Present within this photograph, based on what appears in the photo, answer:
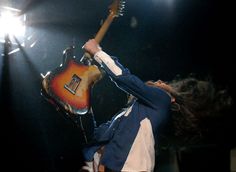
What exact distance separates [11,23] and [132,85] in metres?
2.17

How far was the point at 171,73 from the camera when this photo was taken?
14.5ft

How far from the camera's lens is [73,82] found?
88.7 inches

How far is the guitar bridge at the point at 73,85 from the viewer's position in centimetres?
223

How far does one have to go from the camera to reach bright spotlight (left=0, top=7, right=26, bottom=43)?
3.47 m

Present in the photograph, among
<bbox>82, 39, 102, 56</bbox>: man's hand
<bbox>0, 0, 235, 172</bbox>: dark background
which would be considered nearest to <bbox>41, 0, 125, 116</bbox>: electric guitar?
<bbox>82, 39, 102, 56</bbox>: man's hand

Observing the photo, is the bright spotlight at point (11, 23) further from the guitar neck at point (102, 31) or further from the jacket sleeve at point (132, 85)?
the jacket sleeve at point (132, 85)

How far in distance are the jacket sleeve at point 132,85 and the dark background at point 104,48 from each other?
1775 mm

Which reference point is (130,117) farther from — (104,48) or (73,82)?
(104,48)

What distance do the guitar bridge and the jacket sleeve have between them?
298 millimetres

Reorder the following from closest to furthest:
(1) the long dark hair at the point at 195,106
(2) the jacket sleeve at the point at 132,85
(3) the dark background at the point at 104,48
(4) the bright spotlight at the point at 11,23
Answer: (2) the jacket sleeve at the point at 132,85
(1) the long dark hair at the point at 195,106
(4) the bright spotlight at the point at 11,23
(3) the dark background at the point at 104,48

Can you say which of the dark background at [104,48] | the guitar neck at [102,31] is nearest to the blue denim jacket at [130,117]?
the guitar neck at [102,31]

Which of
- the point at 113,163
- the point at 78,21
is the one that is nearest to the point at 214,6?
the point at 78,21

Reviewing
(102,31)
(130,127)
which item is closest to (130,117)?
(130,127)

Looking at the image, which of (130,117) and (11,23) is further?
→ (11,23)
